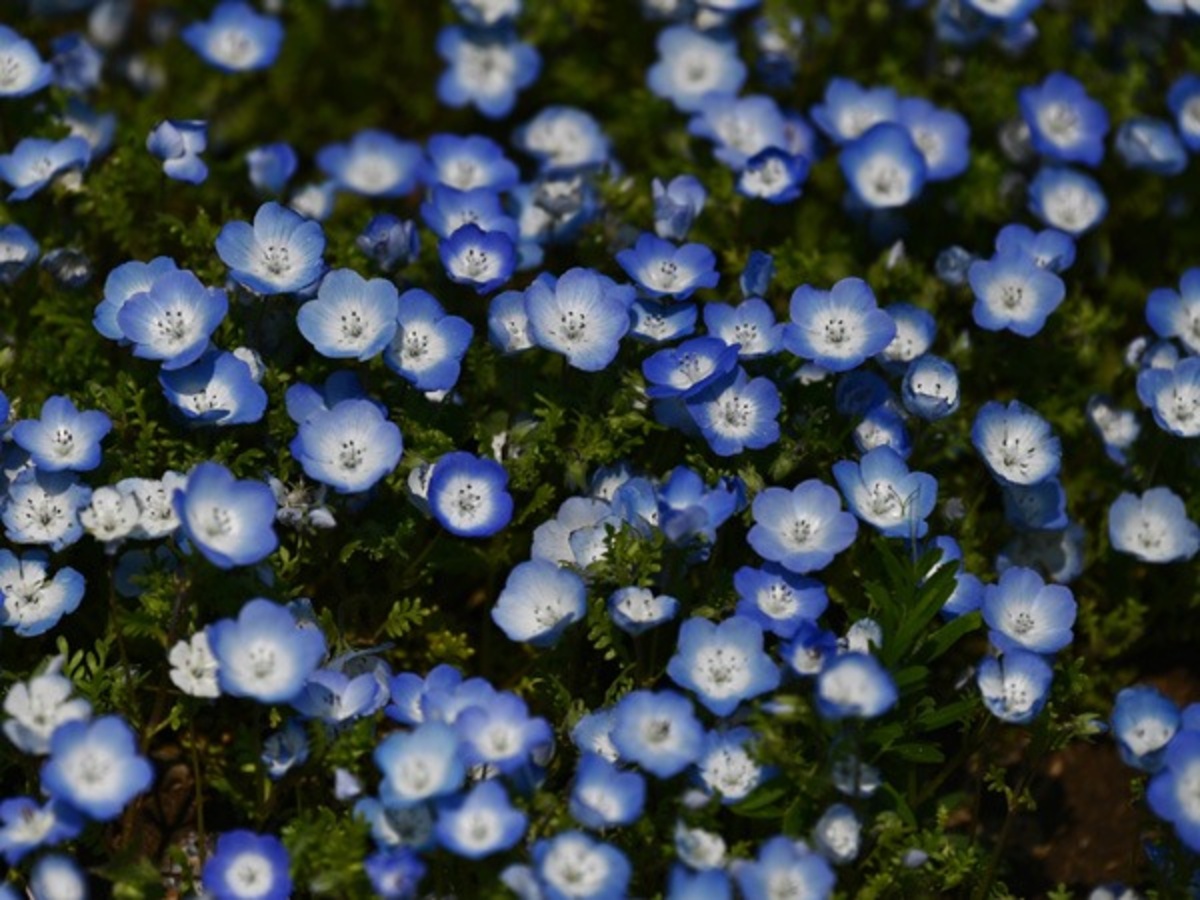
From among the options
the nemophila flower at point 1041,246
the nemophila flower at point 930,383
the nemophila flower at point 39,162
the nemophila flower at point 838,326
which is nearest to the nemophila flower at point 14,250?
the nemophila flower at point 39,162

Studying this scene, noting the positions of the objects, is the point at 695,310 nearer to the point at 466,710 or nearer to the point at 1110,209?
the point at 466,710

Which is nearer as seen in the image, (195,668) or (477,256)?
(195,668)

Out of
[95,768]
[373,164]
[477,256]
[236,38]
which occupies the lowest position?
[373,164]

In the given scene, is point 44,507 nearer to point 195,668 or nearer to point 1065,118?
point 195,668

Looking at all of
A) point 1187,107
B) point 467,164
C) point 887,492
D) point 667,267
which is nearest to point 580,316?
point 667,267

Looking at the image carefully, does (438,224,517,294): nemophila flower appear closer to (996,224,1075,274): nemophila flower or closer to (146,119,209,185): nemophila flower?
(146,119,209,185): nemophila flower

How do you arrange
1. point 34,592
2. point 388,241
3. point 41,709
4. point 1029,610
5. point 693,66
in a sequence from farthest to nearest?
point 693,66, point 388,241, point 1029,610, point 34,592, point 41,709
